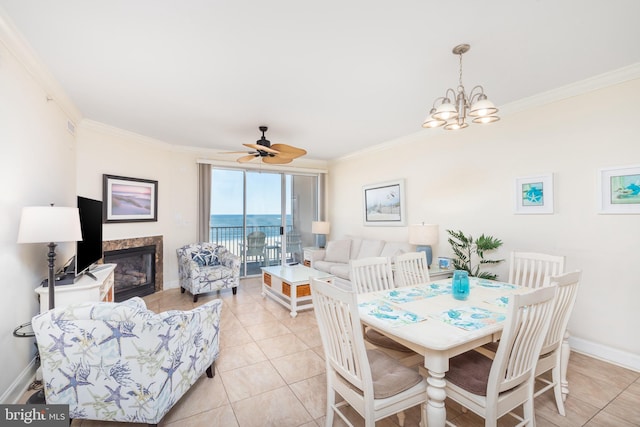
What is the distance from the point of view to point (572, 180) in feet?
9.03

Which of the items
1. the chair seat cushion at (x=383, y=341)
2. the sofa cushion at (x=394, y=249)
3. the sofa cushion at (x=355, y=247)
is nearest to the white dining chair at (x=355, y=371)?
the chair seat cushion at (x=383, y=341)

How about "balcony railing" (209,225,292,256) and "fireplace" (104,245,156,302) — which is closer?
"fireplace" (104,245,156,302)

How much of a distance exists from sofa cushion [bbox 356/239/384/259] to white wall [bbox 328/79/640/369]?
0.97m

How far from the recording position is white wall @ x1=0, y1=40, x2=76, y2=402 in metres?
1.93

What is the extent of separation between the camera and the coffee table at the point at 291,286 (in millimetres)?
3756

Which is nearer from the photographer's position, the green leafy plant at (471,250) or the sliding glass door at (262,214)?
the green leafy plant at (471,250)

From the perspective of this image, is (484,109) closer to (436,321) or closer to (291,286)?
(436,321)

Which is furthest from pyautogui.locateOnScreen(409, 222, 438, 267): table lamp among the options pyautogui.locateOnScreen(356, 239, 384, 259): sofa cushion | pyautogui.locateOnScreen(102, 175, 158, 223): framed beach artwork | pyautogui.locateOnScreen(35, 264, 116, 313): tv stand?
pyautogui.locateOnScreen(102, 175, 158, 223): framed beach artwork

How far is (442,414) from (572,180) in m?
2.69

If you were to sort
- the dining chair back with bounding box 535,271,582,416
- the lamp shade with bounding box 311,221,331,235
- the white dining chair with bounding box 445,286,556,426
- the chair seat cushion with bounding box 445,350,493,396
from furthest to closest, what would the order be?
the lamp shade with bounding box 311,221,331,235 → the dining chair back with bounding box 535,271,582,416 → the chair seat cushion with bounding box 445,350,493,396 → the white dining chair with bounding box 445,286,556,426

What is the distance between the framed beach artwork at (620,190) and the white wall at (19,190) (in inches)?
190

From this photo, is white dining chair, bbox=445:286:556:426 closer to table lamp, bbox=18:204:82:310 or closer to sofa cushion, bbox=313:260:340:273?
table lamp, bbox=18:204:82:310

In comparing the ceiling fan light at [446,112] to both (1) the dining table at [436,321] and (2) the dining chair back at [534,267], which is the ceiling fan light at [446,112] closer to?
(1) the dining table at [436,321]

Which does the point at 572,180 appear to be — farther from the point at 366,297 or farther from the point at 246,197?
the point at 246,197
